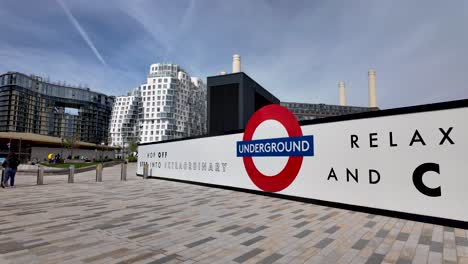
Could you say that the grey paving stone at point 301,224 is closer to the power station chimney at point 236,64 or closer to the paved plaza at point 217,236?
the paved plaza at point 217,236

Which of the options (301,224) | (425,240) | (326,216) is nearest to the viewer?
(425,240)

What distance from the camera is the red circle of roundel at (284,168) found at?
8.71m

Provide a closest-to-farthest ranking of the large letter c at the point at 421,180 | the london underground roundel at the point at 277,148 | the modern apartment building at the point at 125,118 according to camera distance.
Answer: the large letter c at the point at 421,180
the london underground roundel at the point at 277,148
the modern apartment building at the point at 125,118

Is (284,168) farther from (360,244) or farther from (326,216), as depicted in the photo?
(360,244)

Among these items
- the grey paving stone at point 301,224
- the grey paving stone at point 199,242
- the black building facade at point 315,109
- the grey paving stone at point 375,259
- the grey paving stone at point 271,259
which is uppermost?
the black building facade at point 315,109

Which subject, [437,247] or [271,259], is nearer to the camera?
[271,259]

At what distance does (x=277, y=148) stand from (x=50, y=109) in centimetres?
13374

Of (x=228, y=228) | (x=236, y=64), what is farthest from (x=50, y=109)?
(x=228, y=228)

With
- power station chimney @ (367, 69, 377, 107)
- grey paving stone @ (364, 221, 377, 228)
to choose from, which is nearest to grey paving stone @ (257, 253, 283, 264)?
grey paving stone @ (364, 221, 377, 228)

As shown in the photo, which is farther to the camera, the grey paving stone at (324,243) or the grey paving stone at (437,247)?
the grey paving stone at (324,243)

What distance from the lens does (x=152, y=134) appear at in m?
107

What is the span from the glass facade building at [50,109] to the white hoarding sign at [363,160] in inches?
3905

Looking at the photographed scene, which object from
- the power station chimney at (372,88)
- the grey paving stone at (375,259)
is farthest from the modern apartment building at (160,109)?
the grey paving stone at (375,259)

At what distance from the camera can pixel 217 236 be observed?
4.66 m
